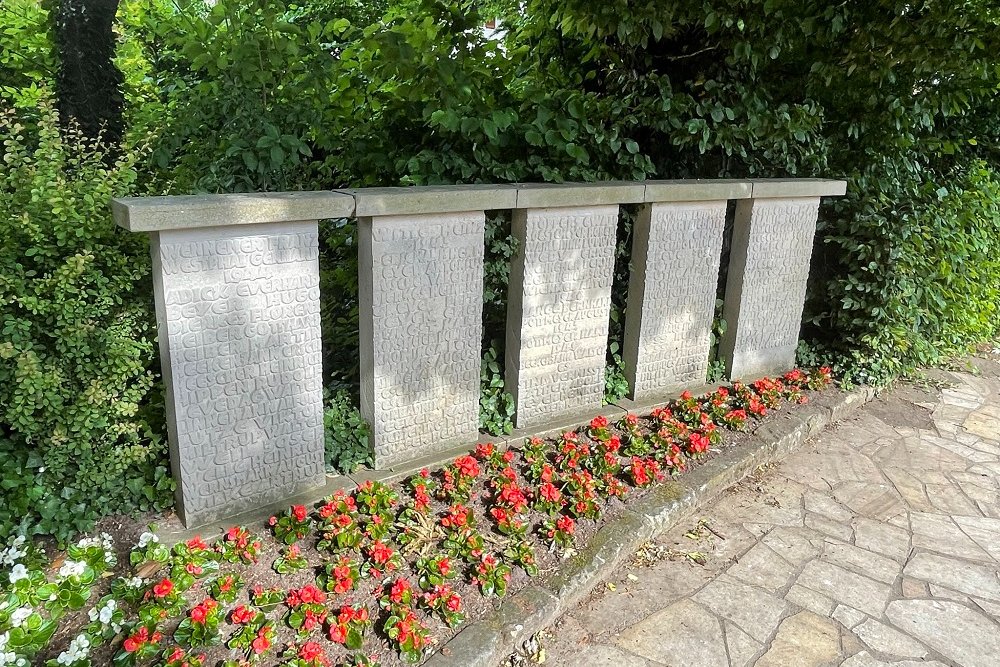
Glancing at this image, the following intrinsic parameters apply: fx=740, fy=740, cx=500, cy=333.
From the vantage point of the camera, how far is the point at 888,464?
408cm

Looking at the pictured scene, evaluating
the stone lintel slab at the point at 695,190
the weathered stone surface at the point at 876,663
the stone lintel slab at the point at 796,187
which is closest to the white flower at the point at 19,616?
the weathered stone surface at the point at 876,663

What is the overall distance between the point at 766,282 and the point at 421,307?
241 cm

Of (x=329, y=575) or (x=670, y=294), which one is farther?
(x=670, y=294)

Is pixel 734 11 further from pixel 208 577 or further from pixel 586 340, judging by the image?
pixel 208 577

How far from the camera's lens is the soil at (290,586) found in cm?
230

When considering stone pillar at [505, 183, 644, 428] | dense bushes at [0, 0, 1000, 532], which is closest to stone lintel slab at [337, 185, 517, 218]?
stone pillar at [505, 183, 644, 428]

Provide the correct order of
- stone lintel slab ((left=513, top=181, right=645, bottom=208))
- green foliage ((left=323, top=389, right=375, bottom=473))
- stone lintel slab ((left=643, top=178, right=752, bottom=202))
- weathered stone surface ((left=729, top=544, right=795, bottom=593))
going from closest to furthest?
weathered stone surface ((left=729, top=544, right=795, bottom=593)) < green foliage ((left=323, top=389, right=375, bottom=473)) < stone lintel slab ((left=513, top=181, right=645, bottom=208)) < stone lintel slab ((left=643, top=178, right=752, bottom=202))

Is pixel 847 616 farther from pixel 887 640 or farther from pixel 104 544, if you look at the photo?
pixel 104 544

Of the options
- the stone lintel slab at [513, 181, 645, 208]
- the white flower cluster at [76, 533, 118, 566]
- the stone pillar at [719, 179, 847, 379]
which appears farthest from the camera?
the stone pillar at [719, 179, 847, 379]

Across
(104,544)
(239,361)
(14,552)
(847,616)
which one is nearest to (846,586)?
(847,616)

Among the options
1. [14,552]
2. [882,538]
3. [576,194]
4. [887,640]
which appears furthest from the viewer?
[576,194]

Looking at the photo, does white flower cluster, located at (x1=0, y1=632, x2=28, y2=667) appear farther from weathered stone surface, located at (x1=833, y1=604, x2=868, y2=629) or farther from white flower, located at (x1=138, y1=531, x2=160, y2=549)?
weathered stone surface, located at (x1=833, y1=604, x2=868, y2=629)

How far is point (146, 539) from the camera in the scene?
2623mm

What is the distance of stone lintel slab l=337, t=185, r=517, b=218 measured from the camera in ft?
9.45
